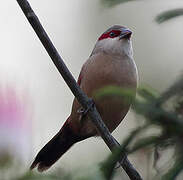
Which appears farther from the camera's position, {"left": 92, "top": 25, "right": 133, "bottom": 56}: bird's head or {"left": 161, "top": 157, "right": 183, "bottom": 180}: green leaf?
{"left": 92, "top": 25, "right": 133, "bottom": 56}: bird's head

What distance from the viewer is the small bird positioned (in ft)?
12.5

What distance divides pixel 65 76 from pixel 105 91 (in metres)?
0.90

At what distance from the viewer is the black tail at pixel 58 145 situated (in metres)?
4.21

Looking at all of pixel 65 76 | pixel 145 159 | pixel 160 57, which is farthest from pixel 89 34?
pixel 145 159

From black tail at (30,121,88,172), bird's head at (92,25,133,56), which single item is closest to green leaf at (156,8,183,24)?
bird's head at (92,25,133,56)

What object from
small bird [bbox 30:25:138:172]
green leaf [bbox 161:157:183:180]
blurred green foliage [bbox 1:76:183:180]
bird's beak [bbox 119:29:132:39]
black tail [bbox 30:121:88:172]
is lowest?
black tail [bbox 30:121:88:172]

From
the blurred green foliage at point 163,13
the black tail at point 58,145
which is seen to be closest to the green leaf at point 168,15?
the blurred green foliage at point 163,13

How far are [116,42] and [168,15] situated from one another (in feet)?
9.82

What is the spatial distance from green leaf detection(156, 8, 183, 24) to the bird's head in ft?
9.12

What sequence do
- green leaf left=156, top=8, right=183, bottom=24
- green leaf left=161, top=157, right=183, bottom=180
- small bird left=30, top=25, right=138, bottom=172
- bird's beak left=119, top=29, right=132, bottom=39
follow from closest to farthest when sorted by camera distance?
green leaf left=161, top=157, right=183, bottom=180
green leaf left=156, top=8, right=183, bottom=24
small bird left=30, top=25, right=138, bottom=172
bird's beak left=119, top=29, right=132, bottom=39

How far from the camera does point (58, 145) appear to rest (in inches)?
172

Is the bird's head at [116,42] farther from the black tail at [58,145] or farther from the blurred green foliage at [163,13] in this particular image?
the blurred green foliage at [163,13]

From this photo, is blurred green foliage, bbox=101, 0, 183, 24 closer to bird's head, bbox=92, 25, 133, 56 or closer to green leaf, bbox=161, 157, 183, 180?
green leaf, bbox=161, 157, 183, 180

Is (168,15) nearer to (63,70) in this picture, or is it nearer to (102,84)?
(63,70)
